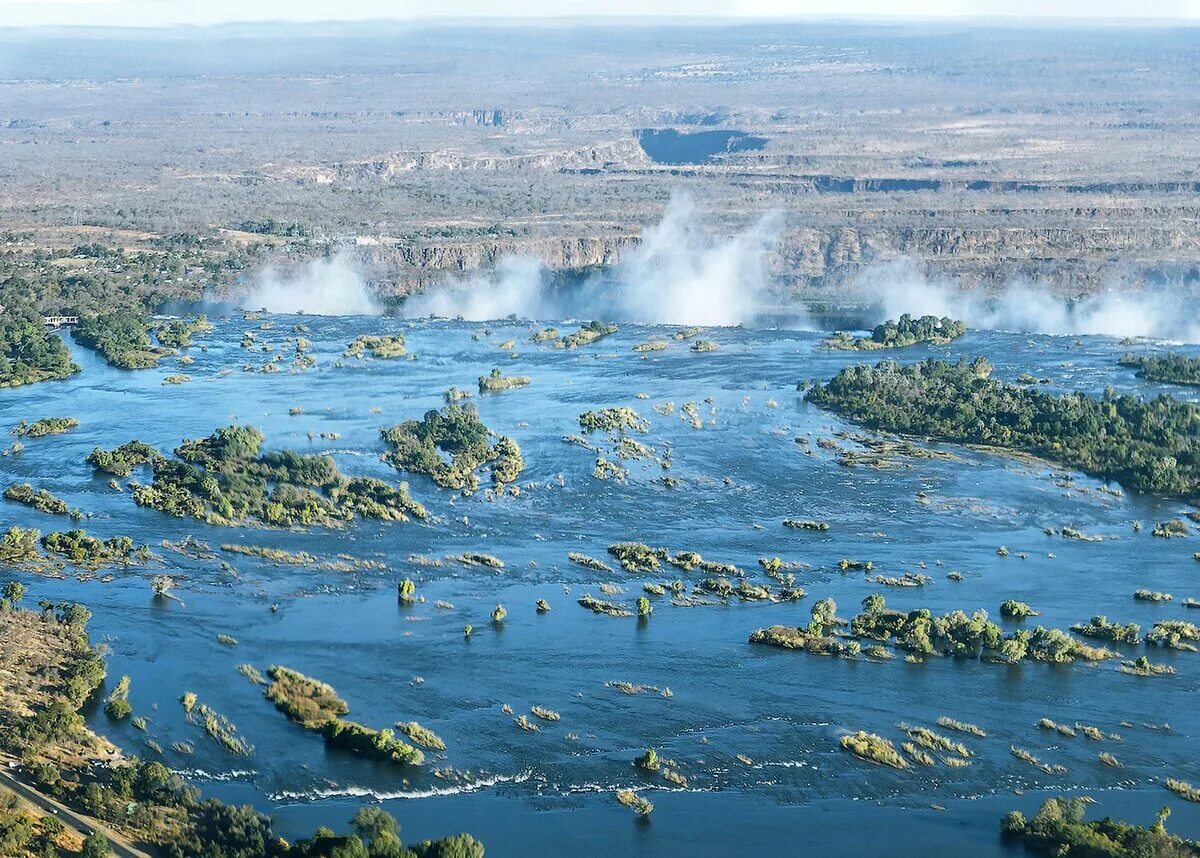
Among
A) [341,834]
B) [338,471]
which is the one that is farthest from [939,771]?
[338,471]

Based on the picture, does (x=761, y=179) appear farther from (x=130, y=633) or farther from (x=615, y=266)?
(x=130, y=633)

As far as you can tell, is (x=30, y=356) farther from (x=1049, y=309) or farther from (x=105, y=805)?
(x=1049, y=309)

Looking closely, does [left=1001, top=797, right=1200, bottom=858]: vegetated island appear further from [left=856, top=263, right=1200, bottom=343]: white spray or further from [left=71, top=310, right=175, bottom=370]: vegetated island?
[left=856, top=263, right=1200, bottom=343]: white spray

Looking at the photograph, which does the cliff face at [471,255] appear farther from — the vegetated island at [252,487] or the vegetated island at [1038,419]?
the vegetated island at [252,487]

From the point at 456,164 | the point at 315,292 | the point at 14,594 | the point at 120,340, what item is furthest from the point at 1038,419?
the point at 456,164

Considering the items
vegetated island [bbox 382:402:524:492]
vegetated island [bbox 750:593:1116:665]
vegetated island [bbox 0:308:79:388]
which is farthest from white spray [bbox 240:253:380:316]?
vegetated island [bbox 750:593:1116:665]

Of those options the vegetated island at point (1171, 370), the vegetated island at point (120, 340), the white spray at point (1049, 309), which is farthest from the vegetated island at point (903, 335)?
the vegetated island at point (120, 340)

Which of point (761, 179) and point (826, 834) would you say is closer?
point (826, 834)
